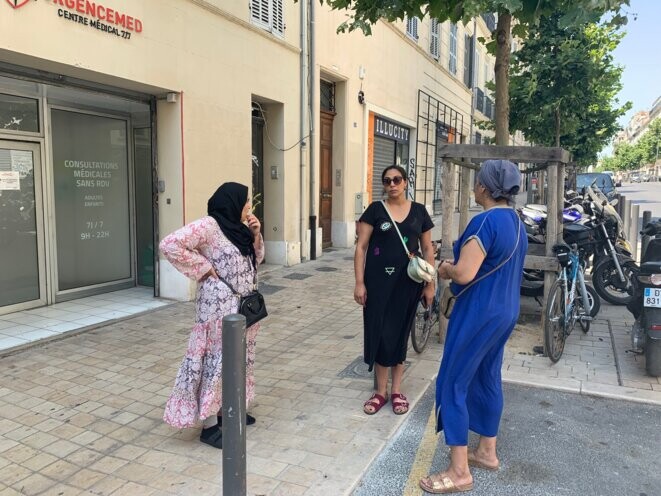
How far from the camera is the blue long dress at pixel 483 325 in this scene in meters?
2.85

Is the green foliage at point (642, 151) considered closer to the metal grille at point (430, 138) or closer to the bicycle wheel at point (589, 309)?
the metal grille at point (430, 138)

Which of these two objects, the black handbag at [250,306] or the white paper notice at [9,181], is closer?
the black handbag at [250,306]

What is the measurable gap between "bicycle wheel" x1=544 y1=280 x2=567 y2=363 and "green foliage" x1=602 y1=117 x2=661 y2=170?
102 metres

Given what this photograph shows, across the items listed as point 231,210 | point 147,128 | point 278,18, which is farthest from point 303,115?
point 231,210

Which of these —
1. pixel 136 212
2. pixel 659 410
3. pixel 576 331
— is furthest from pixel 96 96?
pixel 659 410

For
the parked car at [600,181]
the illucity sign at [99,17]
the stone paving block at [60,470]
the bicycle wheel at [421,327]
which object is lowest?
the stone paving block at [60,470]

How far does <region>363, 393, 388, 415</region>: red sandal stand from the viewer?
3.91 metres

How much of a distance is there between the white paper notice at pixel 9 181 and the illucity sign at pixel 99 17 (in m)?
1.93

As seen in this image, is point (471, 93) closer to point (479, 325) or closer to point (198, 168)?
point (198, 168)

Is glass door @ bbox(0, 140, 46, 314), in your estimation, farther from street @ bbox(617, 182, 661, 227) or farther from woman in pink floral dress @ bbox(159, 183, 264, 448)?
street @ bbox(617, 182, 661, 227)

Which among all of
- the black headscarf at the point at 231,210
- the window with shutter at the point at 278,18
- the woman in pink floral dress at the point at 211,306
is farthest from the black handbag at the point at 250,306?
the window with shutter at the point at 278,18

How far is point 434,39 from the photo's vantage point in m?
17.5

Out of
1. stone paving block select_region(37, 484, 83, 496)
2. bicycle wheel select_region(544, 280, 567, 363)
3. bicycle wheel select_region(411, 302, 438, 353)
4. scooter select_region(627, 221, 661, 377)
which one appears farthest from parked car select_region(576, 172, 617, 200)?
stone paving block select_region(37, 484, 83, 496)

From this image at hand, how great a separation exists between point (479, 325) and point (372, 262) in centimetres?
119
